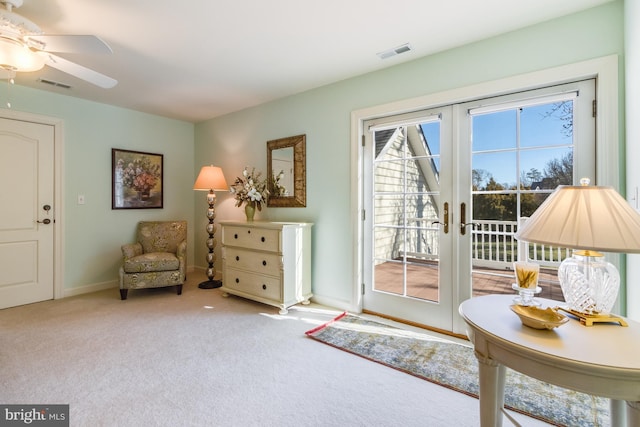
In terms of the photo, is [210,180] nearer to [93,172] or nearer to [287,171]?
[287,171]

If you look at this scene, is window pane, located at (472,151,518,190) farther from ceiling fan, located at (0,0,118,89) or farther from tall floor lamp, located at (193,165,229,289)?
tall floor lamp, located at (193,165,229,289)

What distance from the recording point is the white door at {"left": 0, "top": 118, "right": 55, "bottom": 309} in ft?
10.4

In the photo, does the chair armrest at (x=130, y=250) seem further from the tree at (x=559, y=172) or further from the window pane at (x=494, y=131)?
the tree at (x=559, y=172)

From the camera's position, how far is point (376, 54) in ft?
8.36

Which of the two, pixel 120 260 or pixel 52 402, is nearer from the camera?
pixel 52 402

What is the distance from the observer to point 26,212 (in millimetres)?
3316

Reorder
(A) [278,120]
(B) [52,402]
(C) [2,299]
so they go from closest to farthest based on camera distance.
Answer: (B) [52,402], (C) [2,299], (A) [278,120]

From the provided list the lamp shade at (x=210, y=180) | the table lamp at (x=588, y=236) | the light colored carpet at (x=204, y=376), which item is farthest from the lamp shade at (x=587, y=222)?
the lamp shade at (x=210, y=180)

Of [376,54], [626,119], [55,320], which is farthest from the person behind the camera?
[55,320]

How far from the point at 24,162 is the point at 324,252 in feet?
11.5

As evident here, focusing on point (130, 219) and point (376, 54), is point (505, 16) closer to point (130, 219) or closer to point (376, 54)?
point (376, 54)

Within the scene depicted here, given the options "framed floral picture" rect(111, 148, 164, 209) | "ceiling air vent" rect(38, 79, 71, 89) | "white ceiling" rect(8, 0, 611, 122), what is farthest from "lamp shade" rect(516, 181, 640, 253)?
"framed floral picture" rect(111, 148, 164, 209)

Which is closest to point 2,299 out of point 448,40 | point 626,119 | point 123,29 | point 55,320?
point 55,320

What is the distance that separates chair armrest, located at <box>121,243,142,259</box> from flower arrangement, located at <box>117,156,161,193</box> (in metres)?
0.90
